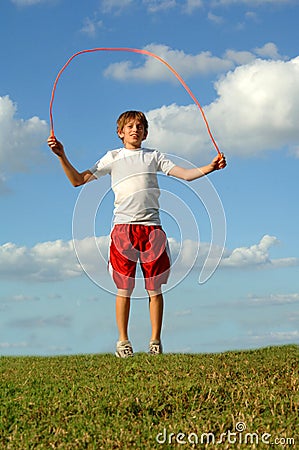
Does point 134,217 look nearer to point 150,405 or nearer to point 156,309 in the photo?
point 156,309

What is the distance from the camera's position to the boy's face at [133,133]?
333 inches

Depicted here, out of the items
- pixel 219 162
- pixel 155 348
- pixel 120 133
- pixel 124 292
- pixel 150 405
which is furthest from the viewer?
pixel 120 133

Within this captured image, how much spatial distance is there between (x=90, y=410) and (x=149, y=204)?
3094 millimetres

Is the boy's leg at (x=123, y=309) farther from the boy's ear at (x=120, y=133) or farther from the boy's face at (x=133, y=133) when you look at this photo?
the boy's ear at (x=120, y=133)

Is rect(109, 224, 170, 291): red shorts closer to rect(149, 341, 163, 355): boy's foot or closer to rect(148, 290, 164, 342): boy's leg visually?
rect(148, 290, 164, 342): boy's leg

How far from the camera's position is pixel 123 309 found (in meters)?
8.28

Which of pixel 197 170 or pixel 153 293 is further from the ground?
pixel 197 170

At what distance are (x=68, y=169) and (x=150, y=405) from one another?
11.1ft

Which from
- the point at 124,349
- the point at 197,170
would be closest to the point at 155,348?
the point at 124,349

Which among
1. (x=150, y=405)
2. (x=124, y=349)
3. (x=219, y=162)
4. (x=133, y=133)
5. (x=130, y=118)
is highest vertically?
(x=130, y=118)

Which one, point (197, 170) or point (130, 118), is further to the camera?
point (130, 118)

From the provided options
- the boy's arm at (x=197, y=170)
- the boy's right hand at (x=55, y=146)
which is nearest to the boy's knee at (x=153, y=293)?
the boy's arm at (x=197, y=170)

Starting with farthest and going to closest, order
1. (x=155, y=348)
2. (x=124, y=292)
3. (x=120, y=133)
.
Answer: (x=120, y=133) → (x=155, y=348) → (x=124, y=292)

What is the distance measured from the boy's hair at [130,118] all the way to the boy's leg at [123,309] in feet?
6.72
